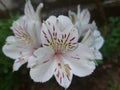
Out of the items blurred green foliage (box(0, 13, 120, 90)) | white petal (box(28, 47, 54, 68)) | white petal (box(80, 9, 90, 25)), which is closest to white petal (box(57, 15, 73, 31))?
white petal (box(28, 47, 54, 68))

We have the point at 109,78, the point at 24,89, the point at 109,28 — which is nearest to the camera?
the point at 24,89

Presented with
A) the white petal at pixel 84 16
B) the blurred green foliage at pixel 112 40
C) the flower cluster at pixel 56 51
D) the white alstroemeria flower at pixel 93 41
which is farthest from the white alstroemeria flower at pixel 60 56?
the blurred green foliage at pixel 112 40

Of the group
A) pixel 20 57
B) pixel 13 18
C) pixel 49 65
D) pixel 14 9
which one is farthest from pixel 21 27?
pixel 14 9

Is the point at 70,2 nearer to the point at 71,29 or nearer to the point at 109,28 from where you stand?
the point at 109,28

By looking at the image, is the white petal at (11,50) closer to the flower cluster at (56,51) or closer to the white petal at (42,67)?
the flower cluster at (56,51)

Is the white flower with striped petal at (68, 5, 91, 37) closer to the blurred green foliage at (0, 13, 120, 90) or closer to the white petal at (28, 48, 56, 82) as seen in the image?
the white petal at (28, 48, 56, 82)

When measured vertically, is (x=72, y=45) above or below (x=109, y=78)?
above

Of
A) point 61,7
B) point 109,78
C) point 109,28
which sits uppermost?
point 61,7
